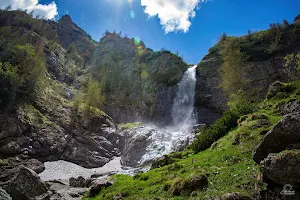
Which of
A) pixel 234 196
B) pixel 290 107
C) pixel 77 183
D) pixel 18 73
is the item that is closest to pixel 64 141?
pixel 18 73

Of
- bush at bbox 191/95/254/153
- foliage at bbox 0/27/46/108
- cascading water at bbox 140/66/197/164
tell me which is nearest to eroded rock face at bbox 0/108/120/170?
foliage at bbox 0/27/46/108

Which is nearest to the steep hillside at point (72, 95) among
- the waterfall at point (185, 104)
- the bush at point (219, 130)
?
the waterfall at point (185, 104)

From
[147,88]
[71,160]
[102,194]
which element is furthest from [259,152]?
[147,88]

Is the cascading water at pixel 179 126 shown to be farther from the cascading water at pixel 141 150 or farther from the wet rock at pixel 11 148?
the wet rock at pixel 11 148

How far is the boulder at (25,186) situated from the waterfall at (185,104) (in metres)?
52.4

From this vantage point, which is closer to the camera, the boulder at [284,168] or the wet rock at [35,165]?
the boulder at [284,168]

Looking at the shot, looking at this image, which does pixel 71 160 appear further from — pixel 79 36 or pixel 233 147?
pixel 79 36

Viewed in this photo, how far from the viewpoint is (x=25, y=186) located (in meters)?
21.1

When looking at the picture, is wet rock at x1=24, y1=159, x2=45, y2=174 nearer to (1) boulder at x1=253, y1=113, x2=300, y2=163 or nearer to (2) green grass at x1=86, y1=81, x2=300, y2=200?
(2) green grass at x1=86, y1=81, x2=300, y2=200

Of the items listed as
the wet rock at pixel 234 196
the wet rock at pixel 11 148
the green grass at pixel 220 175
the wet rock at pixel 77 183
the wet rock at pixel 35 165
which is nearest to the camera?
the wet rock at pixel 234 196

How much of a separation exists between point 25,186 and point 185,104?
6131cm

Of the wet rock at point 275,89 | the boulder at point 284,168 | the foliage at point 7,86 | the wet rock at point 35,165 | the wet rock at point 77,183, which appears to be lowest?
the wet rock at point 77,183

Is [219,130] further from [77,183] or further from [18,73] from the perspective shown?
[18,73]

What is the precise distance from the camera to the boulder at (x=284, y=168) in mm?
8591
